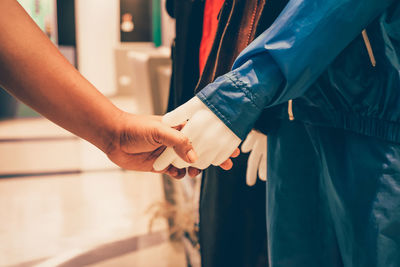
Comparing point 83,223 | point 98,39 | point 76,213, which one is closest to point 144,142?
point 83,223

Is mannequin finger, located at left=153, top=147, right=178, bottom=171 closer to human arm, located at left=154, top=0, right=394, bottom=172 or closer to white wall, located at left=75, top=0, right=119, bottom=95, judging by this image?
human arm, located at left=154, top=0, right=394, bottom=172

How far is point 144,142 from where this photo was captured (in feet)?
2.46

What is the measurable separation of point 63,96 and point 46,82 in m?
0.04

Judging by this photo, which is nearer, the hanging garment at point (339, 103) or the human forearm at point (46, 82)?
the hanging garment at point (339, 103)

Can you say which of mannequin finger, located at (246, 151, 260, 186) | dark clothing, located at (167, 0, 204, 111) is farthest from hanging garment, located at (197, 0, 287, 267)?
dark clothing, located at (167, 0, 204, 111)

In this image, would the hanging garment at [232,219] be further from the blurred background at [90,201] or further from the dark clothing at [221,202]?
the blurred background at [90,201]

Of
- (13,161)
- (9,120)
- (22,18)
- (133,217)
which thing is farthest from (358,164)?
(9,120)

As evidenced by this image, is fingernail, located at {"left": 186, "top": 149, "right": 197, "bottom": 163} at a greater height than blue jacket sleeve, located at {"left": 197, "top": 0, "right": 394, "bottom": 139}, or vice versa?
blue jacket sleeve, located at {"left": 197, "top": 0, "right": 394, "bottom": 139}

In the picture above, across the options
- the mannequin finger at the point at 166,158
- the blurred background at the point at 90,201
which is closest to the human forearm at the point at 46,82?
the mannequin finger at the point at 166,158

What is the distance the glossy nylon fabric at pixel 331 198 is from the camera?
0.53m

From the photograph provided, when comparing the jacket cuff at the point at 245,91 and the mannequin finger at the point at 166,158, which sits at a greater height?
the jacket cuff at the point at 245,91

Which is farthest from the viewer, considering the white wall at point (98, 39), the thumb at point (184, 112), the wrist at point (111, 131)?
the white wall at point (98, 39)

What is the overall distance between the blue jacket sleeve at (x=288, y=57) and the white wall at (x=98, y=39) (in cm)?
582

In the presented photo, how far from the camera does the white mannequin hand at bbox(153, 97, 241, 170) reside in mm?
597
